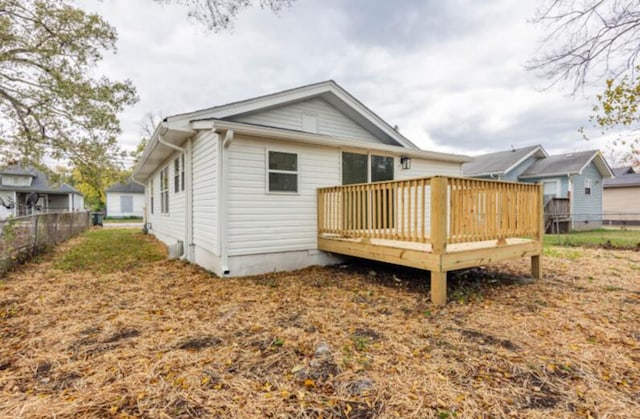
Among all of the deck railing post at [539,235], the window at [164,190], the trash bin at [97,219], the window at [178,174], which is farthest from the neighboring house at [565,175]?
the trash bin at [97,219]

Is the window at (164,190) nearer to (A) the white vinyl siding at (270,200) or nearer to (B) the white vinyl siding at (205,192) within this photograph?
(B) the white vinyl siding at (205,192)

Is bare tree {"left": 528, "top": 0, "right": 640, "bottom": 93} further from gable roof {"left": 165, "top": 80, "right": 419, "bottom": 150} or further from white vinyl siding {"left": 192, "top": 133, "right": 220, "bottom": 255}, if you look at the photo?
white vinyl siding {"left": 192, "top": 133, "right": 220, "bottom": 255}

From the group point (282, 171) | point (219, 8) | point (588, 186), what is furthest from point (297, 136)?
point (588, 186)

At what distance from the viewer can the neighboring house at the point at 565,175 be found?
52.4ft

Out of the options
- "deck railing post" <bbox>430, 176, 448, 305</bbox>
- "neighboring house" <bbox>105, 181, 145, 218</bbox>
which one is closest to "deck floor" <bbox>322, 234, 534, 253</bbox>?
"deck railing post" <bbox>430, 176, 448, 305</bbox>

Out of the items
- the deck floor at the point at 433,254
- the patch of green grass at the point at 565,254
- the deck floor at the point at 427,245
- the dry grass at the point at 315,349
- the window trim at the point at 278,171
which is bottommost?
the dry grass at the point at 315,349

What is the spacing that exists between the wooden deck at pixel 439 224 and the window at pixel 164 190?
6.08m

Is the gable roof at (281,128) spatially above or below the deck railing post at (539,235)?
above

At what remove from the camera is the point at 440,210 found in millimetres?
4148

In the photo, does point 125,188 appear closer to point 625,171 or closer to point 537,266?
point 537,266

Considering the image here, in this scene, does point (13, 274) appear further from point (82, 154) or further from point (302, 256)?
point (82, 154)

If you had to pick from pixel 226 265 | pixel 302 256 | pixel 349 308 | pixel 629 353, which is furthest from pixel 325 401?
pixel 302 256

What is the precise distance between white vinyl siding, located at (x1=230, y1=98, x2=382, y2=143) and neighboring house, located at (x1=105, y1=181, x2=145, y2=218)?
2698cm

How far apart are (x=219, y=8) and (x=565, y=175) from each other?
710 inches
